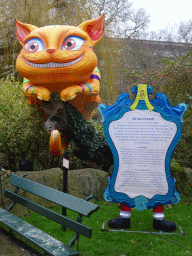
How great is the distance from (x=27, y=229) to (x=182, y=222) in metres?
2.57

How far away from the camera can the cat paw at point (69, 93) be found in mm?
4918

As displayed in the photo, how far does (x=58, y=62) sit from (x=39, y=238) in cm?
298

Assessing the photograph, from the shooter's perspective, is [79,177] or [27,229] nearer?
[27,229]

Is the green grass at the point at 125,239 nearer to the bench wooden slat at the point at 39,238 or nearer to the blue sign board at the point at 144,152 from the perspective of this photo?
the blue sign board at the point at 144,152

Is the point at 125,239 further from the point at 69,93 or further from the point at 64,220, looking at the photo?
the point at 69,93

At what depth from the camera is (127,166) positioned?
4.09m

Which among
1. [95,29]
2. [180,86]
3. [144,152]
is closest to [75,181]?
[144,152]

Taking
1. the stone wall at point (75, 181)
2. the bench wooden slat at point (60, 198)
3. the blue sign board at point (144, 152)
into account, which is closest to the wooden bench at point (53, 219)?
the bench wooden slat at point (60, 198)

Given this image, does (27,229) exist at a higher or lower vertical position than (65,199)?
lower

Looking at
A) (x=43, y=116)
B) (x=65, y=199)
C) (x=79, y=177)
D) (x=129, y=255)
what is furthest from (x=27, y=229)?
(x=43, y=116)

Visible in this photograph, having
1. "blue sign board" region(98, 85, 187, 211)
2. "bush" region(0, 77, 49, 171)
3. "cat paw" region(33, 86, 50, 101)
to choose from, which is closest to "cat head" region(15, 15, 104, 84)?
"cat paw" region(33, 86, 50, 101)

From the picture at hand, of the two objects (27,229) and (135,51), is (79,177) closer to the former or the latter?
(27,229)

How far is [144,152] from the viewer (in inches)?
160

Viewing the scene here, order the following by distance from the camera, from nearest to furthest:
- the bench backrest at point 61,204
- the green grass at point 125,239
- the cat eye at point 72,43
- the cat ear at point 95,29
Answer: the bench backrest at point 61,204, the green grass at point 125,239, the cat eye at point 72,43, the cat ear at point 95,29
